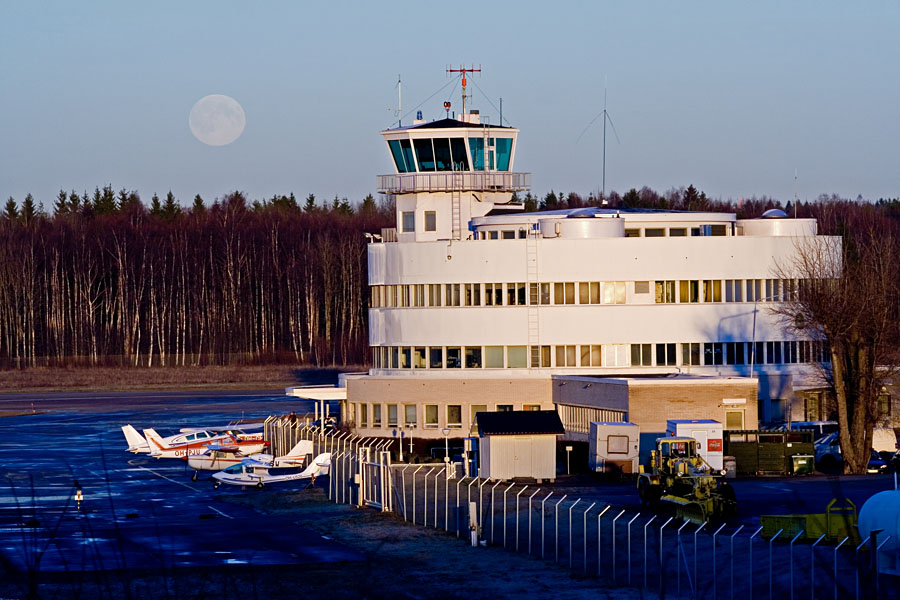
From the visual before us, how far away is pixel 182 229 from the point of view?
166750mm

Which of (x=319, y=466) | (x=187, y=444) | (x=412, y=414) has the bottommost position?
(x=319, y=466)

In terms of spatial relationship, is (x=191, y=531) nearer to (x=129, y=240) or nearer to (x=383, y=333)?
(x=383, y=333)

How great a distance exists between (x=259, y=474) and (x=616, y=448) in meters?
15.3

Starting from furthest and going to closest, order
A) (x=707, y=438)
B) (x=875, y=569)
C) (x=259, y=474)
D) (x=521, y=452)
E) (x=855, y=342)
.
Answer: (x=855, y=342) < (x=259, y=474) < (x=521, y=452) < (x=707, y=438) < (x=875, y=569)

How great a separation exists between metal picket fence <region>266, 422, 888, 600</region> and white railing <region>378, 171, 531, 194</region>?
2661 centimetres

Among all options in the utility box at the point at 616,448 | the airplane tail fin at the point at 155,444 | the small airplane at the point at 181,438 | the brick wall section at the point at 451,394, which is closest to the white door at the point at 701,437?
the utility box at the point at 616,448

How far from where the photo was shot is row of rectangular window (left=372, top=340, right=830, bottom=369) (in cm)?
7188

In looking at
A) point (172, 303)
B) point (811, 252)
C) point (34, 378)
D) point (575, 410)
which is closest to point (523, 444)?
point (575, 410)

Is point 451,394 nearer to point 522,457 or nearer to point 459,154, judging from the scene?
point 459,154

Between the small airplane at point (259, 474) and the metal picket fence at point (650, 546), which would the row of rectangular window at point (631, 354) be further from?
the metal picket fence at point (650, 546)

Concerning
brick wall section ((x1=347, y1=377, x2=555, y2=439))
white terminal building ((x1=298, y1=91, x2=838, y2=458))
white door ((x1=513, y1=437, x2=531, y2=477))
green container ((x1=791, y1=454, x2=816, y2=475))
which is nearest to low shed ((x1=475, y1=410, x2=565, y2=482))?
white door ((x1=513, y1=437, x2=531, y2=477))

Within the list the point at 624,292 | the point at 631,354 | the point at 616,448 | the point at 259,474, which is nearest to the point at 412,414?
the point at 631,354

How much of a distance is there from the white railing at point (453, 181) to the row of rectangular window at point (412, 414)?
1275cm

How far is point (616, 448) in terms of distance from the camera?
58.1 m
